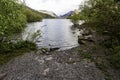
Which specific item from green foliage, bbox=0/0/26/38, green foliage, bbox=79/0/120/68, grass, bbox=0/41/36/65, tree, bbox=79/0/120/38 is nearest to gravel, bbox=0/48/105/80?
grass, bbox=0/41/36/65

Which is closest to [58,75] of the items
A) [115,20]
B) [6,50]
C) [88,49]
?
[88,49]

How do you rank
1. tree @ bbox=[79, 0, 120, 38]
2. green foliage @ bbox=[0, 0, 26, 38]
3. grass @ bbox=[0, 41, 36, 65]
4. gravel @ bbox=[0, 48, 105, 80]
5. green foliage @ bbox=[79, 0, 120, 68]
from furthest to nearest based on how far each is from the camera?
1. tree @ bbox=[79, 0, 120, 38]
2. green foliage @ bbox=[79, 0, 120, 68]
3. grass @ bbox=[0, 41, 36, 65]
4. green foliage @ bbox=[0, 0, 26, 38]
5. gravel @ bbox=[0, 48, 105, 80]

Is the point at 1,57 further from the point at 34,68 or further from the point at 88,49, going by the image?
the point at 88,49

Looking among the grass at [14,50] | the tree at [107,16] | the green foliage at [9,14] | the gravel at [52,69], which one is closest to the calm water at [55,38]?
the grass at [14,50]

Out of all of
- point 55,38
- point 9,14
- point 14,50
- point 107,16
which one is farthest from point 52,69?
point 55,38

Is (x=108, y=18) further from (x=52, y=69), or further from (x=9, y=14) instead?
(x=9, y=14)

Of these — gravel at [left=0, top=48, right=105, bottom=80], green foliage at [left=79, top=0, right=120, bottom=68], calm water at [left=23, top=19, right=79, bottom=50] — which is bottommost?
calm water at [left=23, top=19, right=79, bottom=50]

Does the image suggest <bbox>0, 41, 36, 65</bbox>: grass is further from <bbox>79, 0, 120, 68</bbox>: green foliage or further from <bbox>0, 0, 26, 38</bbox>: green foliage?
<bbox>79, 0, 120, 68</bbox>: green foliage

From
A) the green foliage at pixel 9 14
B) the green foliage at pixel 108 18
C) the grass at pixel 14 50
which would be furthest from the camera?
the green foliage at pixel 108 18

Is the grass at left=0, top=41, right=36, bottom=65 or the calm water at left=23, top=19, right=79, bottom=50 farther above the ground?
the grass at left=0, top=41, right=36, bottom=65

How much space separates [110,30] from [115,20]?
2.03 meters

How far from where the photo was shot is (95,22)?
972 inches

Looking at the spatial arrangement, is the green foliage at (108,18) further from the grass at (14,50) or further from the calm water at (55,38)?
the grass at (14,50)

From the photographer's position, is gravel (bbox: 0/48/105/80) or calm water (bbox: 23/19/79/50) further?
calm water (bbox: 23/19/79/50)
